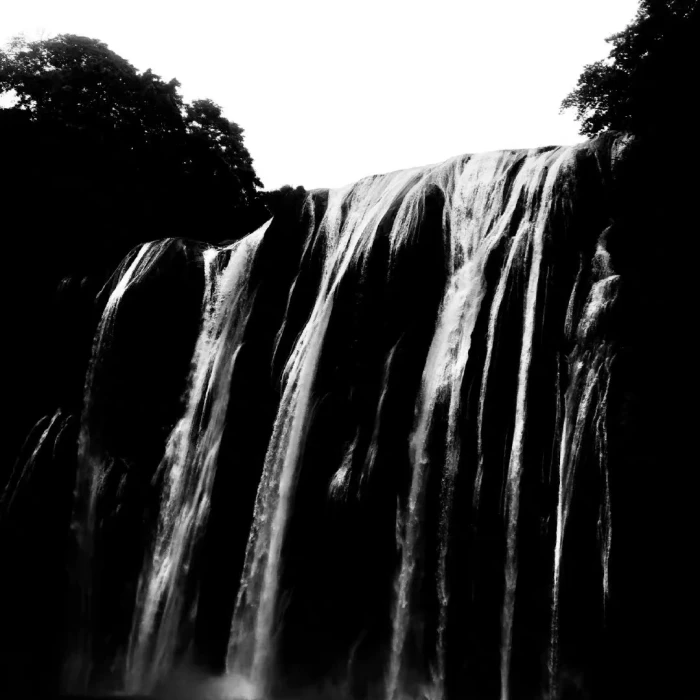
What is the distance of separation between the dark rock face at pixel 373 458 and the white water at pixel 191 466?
0.06 m

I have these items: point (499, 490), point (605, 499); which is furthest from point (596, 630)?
point (499, 490)

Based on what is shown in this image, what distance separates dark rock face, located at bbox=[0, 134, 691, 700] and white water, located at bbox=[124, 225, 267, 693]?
62 mm

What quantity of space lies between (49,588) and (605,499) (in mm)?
11356

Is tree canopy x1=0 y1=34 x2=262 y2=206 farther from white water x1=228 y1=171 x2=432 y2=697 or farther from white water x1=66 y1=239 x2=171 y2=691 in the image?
white water x1=228 y1=171 x2=432 y2=697

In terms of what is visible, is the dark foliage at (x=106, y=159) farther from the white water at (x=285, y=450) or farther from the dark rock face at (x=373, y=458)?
the white water at (x=285, y=450)

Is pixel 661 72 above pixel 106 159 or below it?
below

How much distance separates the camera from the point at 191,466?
13.2 m

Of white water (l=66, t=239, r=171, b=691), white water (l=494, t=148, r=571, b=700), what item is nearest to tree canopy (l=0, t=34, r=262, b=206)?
white water (l=66, t=239, r=171, b=691)

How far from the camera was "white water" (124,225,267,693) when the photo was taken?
39.5 feet

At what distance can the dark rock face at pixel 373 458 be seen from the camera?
8.65 m

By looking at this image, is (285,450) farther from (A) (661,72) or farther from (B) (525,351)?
(A) (661,72)

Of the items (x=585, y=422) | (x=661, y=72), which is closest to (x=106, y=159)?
(x=661, y=72)

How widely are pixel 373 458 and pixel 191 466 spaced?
4.27 m

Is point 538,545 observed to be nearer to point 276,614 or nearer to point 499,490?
point 499,490
